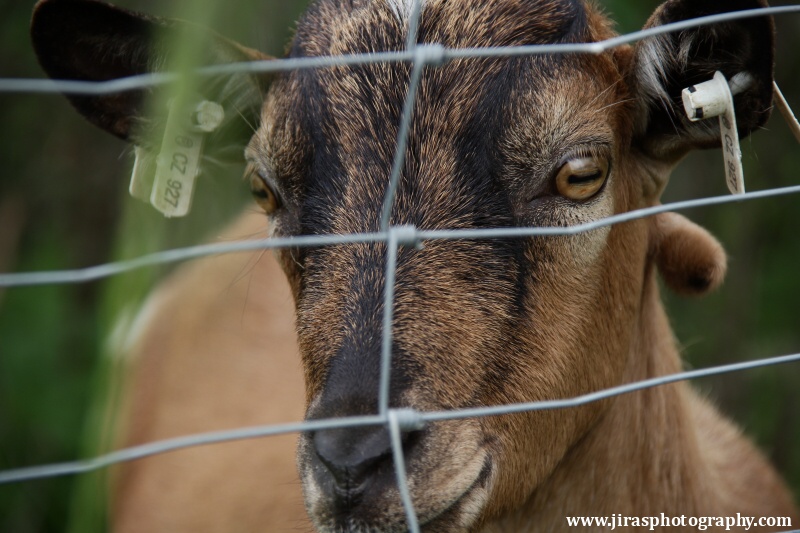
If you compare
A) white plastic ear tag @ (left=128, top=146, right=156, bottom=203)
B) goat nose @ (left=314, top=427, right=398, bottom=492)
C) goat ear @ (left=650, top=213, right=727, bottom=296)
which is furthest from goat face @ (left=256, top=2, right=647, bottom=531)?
white plastic ear tag @ (left=128, top=146, right=156, bottom=203)

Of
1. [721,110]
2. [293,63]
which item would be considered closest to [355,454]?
[293,63]

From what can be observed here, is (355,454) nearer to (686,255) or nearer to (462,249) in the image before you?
(462,249)

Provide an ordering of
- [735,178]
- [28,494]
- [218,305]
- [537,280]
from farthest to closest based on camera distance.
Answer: [28,494]
[218,305]
[537,280]
[735,178]

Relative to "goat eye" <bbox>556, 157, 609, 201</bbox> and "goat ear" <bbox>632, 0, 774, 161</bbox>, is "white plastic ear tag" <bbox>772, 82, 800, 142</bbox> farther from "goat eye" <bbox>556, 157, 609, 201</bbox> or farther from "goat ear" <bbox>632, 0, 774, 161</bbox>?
"goat eye" <bbox>556, 157, 609, 201</bbox>

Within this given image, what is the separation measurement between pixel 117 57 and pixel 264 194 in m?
0.65

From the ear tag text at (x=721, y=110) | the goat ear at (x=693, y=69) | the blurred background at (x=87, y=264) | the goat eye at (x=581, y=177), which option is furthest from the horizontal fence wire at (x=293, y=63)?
the blurred background at (x=87, y=264)

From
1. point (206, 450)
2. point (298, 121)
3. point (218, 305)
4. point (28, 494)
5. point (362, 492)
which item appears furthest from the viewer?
point (28, 494)

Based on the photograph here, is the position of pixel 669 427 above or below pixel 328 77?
below

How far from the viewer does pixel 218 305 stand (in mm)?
4488

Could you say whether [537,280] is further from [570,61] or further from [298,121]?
[298,121]

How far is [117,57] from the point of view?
2.71 metres

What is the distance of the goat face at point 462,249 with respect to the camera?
2.07 m

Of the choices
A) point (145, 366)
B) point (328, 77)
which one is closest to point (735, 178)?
point (328, 77)

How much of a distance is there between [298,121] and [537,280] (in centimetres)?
88
